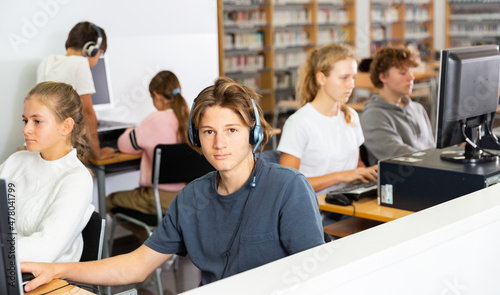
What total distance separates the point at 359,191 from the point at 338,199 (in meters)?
0.12

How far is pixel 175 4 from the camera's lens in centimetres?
404

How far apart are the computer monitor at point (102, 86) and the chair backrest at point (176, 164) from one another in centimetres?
83

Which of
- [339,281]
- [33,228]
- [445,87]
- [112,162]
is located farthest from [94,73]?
[339,281]

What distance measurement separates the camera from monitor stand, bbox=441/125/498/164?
2115mm

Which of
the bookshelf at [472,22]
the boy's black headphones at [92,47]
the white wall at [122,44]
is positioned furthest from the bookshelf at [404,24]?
the boy's black headphones at [92,47]

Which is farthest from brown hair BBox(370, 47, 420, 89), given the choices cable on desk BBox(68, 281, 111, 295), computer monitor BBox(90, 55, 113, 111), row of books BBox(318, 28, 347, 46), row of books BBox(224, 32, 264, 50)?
row of books BBox(318, 28, 347, 46)

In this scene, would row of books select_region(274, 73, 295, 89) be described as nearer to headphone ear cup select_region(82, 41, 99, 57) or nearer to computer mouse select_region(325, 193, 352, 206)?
headphone ear cup select_region(82, 41, 99, 57)

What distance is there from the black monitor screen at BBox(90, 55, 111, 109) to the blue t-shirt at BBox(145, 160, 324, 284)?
7.21 feet

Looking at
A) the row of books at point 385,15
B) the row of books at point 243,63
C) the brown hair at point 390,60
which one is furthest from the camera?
the row of books at point 385,15

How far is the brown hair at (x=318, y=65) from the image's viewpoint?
2.57m

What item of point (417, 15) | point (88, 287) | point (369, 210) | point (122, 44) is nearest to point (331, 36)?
point (417, 15)

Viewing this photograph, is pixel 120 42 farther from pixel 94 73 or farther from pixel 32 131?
pixel 32 131

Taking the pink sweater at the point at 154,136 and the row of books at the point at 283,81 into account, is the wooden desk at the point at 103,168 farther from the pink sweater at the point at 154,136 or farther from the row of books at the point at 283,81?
the row of books at the point at 283,81

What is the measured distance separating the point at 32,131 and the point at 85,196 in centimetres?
28
